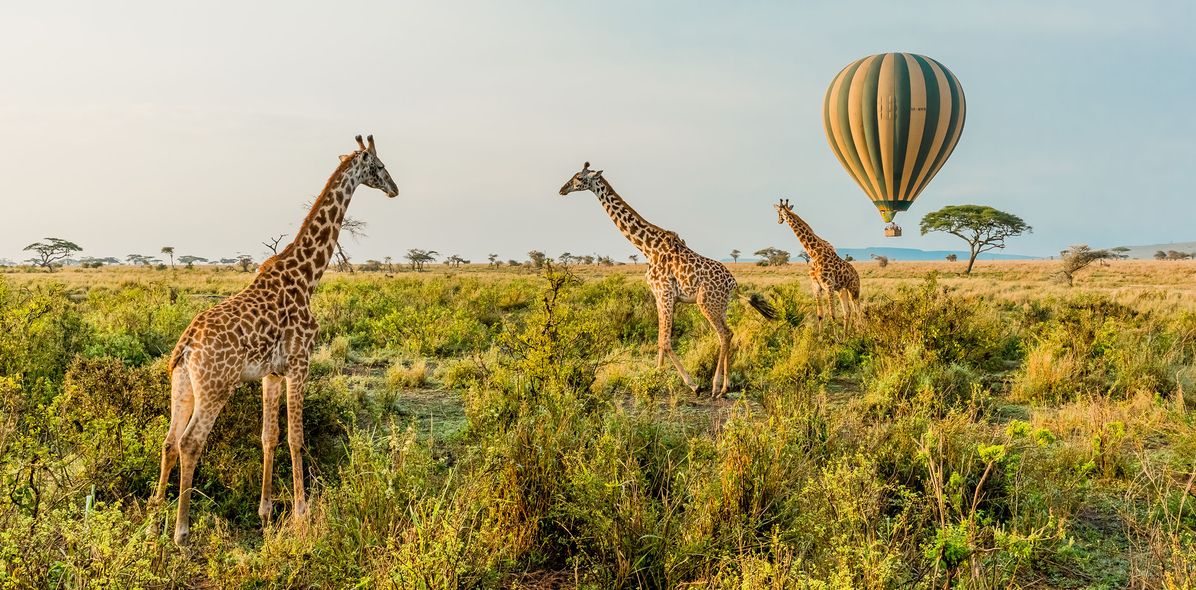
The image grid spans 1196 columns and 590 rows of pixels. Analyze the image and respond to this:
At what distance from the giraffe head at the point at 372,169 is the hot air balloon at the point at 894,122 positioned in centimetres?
1897

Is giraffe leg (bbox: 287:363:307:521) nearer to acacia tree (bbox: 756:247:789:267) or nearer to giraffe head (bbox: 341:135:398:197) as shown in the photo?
giraffe head (bbox: 341:135:398:197)

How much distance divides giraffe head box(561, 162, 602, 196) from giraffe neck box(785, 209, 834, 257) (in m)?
4.87

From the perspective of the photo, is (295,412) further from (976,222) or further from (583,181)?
(976,222)

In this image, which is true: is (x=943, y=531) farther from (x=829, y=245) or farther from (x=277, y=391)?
(x=829, y=245)

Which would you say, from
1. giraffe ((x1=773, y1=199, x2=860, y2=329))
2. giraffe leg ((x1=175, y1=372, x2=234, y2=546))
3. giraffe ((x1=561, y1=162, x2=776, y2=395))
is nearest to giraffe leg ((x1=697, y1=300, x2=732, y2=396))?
giraffe ((x1=561, y1=162, x2=776, y2=395))

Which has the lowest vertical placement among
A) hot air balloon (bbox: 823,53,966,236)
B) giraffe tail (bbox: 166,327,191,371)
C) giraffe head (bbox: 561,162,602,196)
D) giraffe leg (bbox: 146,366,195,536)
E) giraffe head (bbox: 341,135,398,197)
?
giraffe leg (bbox: 146,366,195,536)

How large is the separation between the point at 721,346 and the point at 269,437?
5.27 m

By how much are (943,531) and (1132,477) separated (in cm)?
317

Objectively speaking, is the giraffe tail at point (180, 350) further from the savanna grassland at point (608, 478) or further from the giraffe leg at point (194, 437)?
the savanna grassland at point (608, 478)

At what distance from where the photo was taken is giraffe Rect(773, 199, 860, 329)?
1176cm

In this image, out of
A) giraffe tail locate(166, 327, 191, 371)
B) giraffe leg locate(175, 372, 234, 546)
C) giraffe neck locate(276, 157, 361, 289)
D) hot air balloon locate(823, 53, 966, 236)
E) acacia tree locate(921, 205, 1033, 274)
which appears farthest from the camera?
acacia tree locate(921, 205, 1033, 274)

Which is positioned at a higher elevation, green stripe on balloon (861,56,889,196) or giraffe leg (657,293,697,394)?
green stripe on balloon (861,56,889,196)

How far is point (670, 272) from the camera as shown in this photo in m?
8.73

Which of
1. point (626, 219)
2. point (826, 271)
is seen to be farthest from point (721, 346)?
point (826, 271)
